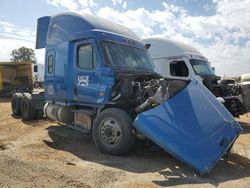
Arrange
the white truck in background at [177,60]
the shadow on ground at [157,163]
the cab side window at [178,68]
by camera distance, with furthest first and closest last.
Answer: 1. the cab side window at [178,68]
2. the white truck in background at [177,60]
3. the shadow on ground at [157,163]

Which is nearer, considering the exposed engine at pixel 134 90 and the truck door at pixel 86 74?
the exposed engine at pixel 134 90

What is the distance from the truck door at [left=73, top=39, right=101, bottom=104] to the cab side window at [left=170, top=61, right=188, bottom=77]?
576 cm

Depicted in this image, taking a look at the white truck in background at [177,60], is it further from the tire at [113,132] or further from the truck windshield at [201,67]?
the tire at [113,132]

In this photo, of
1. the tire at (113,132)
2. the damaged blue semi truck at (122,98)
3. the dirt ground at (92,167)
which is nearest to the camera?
the dirt ground at (92,167)

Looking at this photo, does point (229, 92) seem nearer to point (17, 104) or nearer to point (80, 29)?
point (80, 29)

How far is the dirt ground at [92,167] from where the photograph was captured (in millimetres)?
5797

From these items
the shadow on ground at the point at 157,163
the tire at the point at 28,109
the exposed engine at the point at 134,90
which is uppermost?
the exposed engine at the point at 134,90

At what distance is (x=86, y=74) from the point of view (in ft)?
29.3

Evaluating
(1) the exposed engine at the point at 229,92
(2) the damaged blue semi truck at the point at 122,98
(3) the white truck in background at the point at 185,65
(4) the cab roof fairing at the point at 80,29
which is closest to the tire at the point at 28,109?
(2) the damaged blue semi truck at the point at 122,98

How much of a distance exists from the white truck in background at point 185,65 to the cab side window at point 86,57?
4823 mm

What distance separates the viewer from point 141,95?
26.8ft

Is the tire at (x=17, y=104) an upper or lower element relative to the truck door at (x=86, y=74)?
lower

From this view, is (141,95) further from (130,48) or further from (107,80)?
(130,48)

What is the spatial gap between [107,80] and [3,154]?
271 cm
